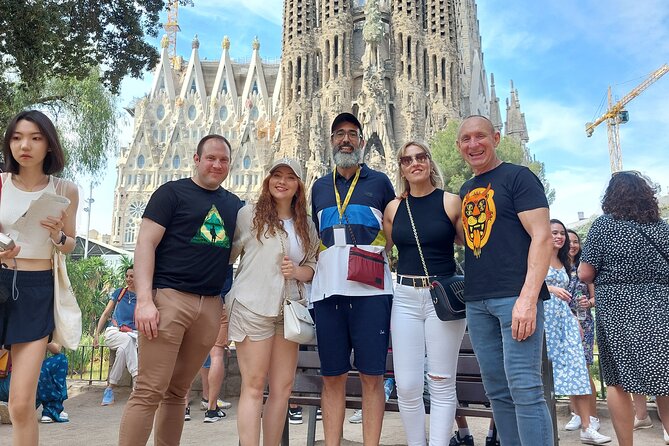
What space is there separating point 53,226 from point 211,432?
106 inches

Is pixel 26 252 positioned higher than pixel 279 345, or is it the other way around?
pixel 26 252

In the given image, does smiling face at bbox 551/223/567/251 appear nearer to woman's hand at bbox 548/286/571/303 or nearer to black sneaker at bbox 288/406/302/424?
woman's hand at bbox 548/286/571/303

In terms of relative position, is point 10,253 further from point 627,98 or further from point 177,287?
point 627,98

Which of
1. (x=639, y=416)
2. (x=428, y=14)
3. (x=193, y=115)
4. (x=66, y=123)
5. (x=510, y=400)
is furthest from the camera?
(x=193, y=115)

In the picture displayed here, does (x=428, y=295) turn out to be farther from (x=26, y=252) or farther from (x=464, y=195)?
(x=26, y=252)

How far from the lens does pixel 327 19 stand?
112 feet

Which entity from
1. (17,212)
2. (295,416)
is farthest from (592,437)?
(17,212)

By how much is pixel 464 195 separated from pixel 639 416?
10.3ft

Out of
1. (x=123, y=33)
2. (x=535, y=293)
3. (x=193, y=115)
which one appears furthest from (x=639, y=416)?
(x=193, y=115)

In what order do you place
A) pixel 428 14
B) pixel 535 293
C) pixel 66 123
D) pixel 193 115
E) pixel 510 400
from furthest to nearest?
1. pixel 193 115
2. pixel 428 14
3. pixel 66 123
4. pixel 510 400
5. pixel 535 293

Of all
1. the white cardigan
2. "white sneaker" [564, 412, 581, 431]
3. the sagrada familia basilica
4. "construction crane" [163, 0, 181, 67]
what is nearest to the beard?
the white cardigan

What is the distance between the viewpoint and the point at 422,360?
292 cm

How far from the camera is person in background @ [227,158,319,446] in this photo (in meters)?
2.87

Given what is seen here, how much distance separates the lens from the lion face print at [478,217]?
2.62m
